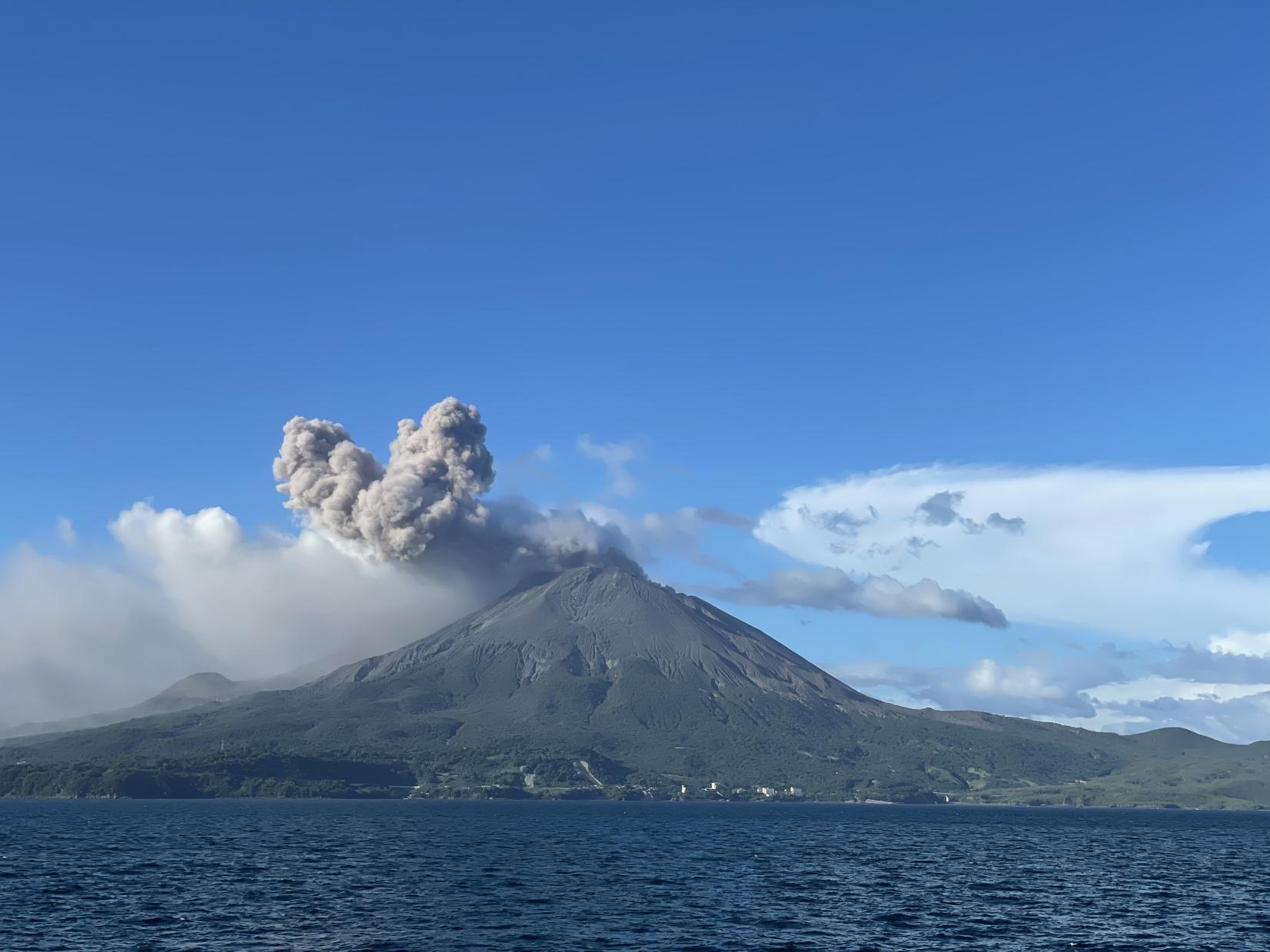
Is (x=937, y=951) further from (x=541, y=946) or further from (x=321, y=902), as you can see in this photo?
(x=321, y=902)

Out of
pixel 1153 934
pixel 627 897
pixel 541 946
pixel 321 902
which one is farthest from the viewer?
pixel 627 897

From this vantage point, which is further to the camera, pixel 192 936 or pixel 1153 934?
pixel 1153 934

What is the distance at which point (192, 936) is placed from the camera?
76312mm

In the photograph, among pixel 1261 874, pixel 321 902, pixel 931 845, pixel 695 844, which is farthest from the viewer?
pixel 931 845

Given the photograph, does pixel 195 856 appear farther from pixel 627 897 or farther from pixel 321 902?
pixel 627 897

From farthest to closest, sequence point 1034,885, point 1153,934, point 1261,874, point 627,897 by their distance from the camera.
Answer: point 1261,874
point 1034,885
point 627,897
point 1153,934

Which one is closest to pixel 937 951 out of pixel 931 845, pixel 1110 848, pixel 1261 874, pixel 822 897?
pixel 822 897

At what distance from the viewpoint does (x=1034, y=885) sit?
120m

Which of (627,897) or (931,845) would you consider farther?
(931,845)

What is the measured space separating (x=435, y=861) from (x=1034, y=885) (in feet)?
205

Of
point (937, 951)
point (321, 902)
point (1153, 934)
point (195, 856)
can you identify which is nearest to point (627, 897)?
point (321, 902)

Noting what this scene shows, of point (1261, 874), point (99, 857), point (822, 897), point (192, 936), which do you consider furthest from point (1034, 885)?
point (99, 857)

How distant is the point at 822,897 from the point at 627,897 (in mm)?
17109

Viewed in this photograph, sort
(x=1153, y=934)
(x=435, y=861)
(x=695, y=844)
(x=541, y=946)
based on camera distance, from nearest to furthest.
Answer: (x=541, y=946), (x=1153, y=934), (x=435, y=861), (x=695, y=844)
